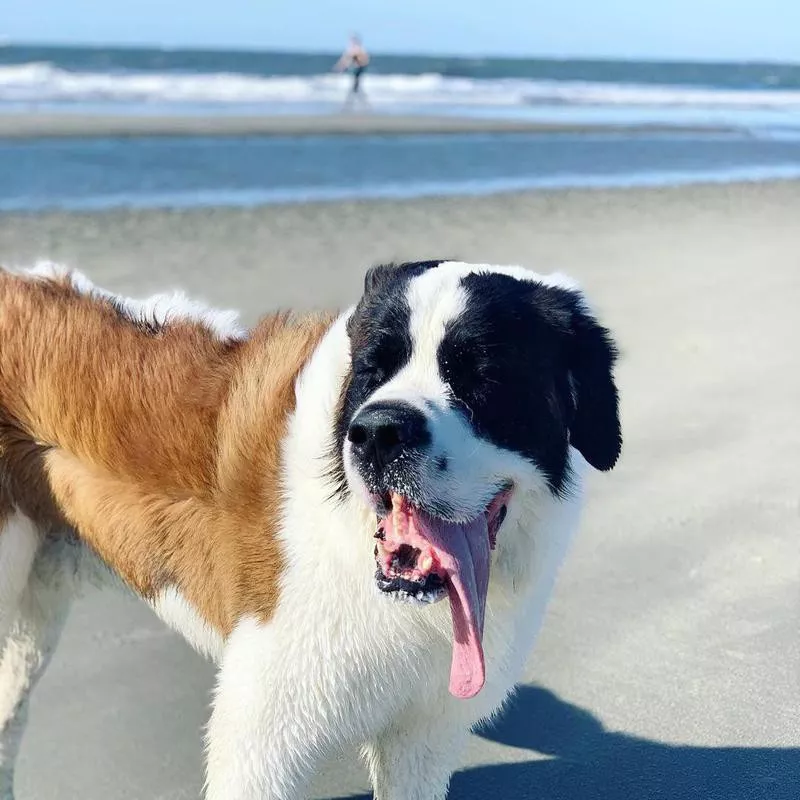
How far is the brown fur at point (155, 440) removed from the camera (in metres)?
2.46

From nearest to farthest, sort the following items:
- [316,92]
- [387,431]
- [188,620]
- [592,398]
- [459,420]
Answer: [387,431], [459,420], [592,398], [188,620], [316,92]

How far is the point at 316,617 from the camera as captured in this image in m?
2.32

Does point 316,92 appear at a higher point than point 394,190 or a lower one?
lower

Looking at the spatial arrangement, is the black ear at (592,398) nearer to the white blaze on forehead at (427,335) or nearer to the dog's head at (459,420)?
the dog's head at (459,420)

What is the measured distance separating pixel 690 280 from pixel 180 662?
571cm

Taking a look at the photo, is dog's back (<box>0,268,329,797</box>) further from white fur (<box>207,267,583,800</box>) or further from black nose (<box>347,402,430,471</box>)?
black nose (<box>347,402,430,471</box>)

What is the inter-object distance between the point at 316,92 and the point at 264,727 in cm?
2767

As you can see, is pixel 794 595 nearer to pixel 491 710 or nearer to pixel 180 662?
pixel 491 710

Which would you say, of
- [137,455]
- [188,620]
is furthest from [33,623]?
[137,455]

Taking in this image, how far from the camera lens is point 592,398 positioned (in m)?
2.38

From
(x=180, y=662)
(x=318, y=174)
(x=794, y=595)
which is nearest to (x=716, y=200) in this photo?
(x=318, y=174)

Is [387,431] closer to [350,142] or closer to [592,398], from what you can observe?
[592,398]

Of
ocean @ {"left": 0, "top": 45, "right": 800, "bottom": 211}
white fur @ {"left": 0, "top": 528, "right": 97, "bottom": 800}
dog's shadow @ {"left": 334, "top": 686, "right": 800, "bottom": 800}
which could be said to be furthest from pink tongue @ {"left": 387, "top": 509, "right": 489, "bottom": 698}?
ocean @ {"left": 0, "top": 45, "right": 800, "bottom": 211}

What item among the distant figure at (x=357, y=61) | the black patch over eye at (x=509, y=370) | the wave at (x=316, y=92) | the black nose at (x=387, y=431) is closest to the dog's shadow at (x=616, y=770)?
the black patch over eye at (x=509, y=370)
